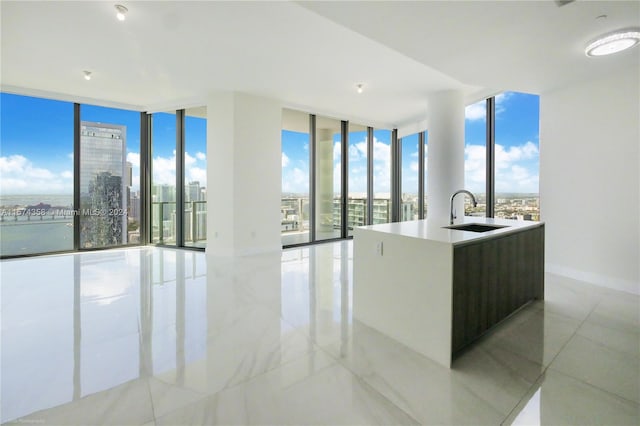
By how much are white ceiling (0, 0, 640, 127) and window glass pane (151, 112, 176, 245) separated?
94 cm

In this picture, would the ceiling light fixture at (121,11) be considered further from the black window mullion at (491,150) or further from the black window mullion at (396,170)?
the black window mullion at (396,170)

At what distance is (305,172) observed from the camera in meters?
6.52

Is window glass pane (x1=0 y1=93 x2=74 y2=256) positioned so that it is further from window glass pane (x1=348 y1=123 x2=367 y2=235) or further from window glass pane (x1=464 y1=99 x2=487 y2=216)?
window glass pane (x1=464 y1=99 x2=487 y2=216)

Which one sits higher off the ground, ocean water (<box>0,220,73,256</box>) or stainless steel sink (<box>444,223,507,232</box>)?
stainless steel sink (<box>444,223,507,232</box>)

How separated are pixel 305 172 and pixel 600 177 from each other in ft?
15.9

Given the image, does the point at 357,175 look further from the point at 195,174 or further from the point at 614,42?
the point at 614,42

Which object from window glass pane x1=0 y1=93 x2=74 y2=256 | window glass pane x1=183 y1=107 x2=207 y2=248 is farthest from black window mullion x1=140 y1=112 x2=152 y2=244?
window glass pane x1=0 y1=93 x2=74 y2=256

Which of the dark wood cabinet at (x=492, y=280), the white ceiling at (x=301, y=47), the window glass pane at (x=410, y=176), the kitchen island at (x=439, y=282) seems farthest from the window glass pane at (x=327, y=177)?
the dark wood cabinet at (x=492, y=280)

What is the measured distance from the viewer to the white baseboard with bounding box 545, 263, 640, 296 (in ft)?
11.1

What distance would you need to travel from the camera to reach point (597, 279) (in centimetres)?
368

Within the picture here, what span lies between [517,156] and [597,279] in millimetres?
2198

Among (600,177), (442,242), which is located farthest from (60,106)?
(600,177)

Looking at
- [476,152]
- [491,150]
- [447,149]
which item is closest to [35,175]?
[447,149]

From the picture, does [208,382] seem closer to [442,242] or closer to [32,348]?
[32,348]
